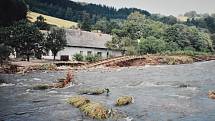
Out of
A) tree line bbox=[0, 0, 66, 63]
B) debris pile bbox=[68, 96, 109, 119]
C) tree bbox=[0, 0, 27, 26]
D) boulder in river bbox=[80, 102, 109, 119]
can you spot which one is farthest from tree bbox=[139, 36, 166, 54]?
boulder in river bbox=[80, 102, 109, 119]

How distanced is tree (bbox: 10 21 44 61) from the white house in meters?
19.8

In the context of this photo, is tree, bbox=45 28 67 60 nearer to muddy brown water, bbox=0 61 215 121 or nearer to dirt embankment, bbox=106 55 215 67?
dirt embankment, bbox=106 55 215 67

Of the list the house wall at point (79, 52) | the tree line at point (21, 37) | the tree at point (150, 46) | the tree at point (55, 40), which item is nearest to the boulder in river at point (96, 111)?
the tree line at point (21, 37)

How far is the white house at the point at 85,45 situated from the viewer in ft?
255

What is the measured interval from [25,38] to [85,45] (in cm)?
2844

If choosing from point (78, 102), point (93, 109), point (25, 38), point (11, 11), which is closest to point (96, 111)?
point (93, 109)

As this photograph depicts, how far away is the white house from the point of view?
77875mm

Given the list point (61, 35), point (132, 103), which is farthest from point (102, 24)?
point (132, 103)

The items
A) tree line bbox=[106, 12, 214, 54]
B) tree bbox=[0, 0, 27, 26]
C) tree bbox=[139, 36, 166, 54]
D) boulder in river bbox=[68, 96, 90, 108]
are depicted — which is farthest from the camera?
tree line bbox=[106, 12, 214, 54]

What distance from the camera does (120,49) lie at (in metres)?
76.1

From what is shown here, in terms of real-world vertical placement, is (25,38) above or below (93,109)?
above

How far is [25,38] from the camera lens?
5369 centimetres

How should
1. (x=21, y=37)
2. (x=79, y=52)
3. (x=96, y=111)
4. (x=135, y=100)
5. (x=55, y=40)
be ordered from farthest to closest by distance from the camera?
(x=79, y=52), (x=55, y=40), (x=21, y=37), (x=135, y=100), (x=96, y=111)

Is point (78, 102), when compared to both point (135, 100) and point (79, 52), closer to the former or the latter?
point (135, 100)
